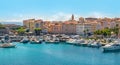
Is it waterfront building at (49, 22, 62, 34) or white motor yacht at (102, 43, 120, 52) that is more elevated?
waterfront building at (49, 22, 62, 34)

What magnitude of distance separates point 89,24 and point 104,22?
377 cm

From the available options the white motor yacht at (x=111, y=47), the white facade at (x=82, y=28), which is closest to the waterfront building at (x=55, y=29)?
the white facade at (x=82, y=28)

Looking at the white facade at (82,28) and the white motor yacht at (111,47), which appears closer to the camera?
the white motor yacht at (111,47)

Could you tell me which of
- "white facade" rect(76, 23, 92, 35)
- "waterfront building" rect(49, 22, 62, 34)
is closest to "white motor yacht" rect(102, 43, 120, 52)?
"white facade" rect(76, 23, 92, 35)

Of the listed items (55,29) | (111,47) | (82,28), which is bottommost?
(111,47)

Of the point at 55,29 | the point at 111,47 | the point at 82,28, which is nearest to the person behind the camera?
the point at 111,47

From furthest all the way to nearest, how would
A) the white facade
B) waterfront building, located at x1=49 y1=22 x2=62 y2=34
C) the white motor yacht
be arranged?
waterfront building, located at x1=49 y1=22 x2=62 y2=34 < the white facade < the white motor yacht

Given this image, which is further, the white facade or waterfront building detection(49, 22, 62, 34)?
waterfront building detection(49, 22, 62, 34)

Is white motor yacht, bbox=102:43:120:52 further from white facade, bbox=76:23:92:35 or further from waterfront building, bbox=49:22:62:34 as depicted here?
waterfront building, bbox=49:22:62:34

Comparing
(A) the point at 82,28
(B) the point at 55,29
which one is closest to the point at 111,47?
(A) the point at 82,28

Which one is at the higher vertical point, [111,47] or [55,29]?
[55,29]

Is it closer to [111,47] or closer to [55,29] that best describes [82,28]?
[55,29]

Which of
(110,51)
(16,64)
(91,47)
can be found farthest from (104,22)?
(16,64)

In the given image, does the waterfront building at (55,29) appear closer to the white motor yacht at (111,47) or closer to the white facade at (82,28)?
the white facade at (82,28)
